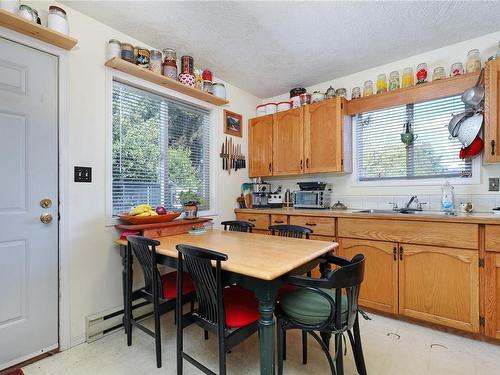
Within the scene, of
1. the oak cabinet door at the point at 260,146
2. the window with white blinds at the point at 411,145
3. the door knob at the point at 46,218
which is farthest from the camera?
the oak cabinet door at the point at 260,146

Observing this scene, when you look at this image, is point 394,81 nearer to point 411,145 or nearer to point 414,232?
point 411,145

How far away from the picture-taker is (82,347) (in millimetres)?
1913

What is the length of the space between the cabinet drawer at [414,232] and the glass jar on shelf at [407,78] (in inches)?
56.6

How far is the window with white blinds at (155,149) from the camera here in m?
2.33

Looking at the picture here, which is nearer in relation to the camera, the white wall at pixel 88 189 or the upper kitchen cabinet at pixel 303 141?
the white wall at pixel 88 189

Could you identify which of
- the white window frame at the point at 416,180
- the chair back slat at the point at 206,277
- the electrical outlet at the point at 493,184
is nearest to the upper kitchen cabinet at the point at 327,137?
the white window frame at the point at 416,180

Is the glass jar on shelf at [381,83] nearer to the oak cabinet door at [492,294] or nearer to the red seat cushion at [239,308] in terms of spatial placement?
the oak cabinet door at [492,294]

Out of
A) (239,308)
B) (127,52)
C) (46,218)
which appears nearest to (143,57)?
(127,52)

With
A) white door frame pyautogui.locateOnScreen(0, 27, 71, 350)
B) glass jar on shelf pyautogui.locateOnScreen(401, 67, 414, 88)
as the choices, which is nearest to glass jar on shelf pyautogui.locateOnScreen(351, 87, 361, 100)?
glass jar on shelf pyautogui.locateOnScreen(401, 67, 414, 88)

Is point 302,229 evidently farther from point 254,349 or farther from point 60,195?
point 60,195

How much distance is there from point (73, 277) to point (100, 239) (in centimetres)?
32

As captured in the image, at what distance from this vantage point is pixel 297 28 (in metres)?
2.21

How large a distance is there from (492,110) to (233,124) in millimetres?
2568

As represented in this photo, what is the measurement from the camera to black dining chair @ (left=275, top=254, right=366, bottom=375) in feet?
3.90
